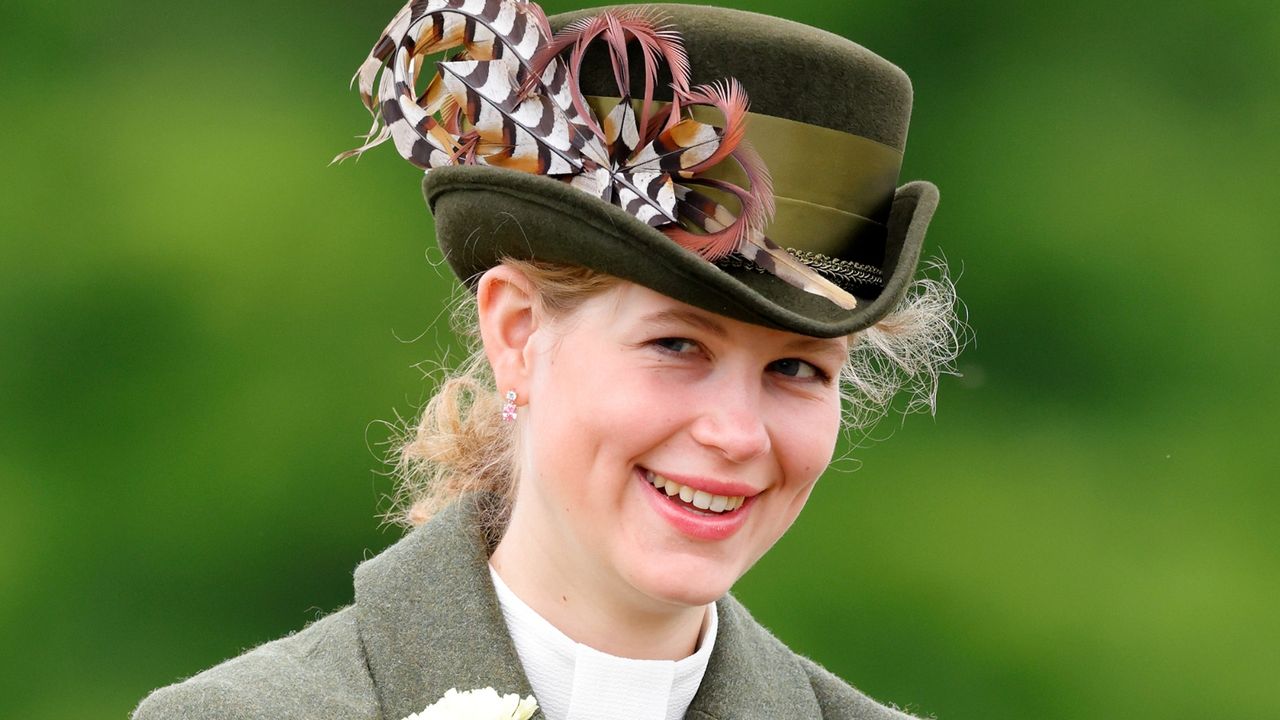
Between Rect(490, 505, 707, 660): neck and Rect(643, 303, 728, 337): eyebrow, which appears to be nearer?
Rect(643, 303, 728, 337): eyebrow

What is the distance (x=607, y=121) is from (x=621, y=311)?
24 centimetres

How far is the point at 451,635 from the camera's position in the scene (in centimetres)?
245

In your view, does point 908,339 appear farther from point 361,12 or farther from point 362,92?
point 361,12

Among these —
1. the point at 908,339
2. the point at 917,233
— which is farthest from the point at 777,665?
the point at 917,233

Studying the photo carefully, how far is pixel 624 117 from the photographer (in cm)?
234

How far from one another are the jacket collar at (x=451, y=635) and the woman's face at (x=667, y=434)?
0.52 ft

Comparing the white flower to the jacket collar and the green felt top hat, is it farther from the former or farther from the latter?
the green felt top hat

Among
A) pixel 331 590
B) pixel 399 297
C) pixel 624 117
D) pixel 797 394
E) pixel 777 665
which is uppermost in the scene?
pixel 624 117

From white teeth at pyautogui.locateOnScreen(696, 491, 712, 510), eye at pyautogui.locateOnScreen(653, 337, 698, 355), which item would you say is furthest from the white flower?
eye at pyautogui.locateOnScreen(653, 337, 698, 355)

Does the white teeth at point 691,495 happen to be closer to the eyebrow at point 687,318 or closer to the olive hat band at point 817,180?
the eyebrow at point 687,318

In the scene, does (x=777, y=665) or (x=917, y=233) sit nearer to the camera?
(x=917, y=233)

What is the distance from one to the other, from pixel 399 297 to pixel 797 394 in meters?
2.09

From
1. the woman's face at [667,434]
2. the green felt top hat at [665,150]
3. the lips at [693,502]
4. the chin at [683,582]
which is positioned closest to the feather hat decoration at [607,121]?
the green felt top hat at [665,150]

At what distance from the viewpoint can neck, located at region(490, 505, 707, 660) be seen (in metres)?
2.47
